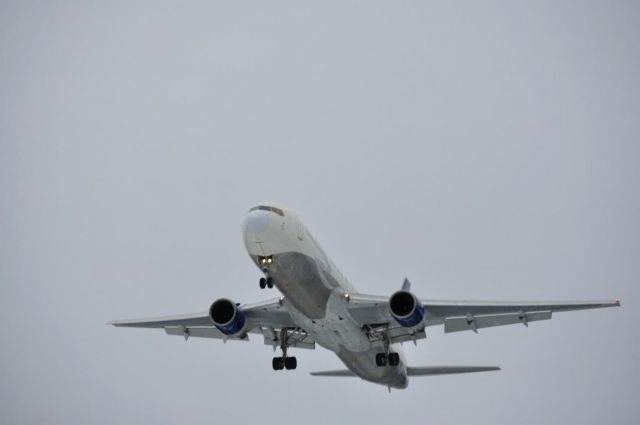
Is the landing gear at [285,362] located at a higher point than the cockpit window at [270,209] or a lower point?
lower

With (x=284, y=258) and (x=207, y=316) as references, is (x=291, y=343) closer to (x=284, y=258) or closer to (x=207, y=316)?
(x=207, y=316)

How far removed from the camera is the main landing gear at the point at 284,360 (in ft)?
135

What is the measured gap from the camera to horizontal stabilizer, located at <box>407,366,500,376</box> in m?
42.8

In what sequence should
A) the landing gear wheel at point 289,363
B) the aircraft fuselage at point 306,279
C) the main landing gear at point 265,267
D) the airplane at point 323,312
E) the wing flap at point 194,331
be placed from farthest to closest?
the wing flap at point 194,331 < the landing gear wheel at point 289,363 < the airplane at point 323,312 < the main landing gear at point 265,267 < the aircraft fuselage at point 306,279

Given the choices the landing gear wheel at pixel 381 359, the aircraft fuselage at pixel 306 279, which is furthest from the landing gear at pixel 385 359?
the aircraft fuselage at pixel 306 279

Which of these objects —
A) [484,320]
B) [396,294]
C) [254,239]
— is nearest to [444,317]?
[484,320]

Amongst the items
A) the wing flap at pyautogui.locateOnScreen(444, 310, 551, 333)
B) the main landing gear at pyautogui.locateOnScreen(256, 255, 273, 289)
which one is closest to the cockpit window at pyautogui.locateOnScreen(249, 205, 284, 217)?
the main landing gear at pyautogui.locateOnScreen(256, 255, 273, 289)

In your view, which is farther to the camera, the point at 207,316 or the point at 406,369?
the point at 406,369

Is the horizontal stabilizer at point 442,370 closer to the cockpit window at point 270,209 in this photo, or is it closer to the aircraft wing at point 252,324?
the aircraft wing at point 252,324

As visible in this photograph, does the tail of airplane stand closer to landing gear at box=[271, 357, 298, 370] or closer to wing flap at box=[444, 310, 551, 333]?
wing flap at box=[444, 310, 551, 333]

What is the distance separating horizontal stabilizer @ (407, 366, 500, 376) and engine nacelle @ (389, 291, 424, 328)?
24.6 feet

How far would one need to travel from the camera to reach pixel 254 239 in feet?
111

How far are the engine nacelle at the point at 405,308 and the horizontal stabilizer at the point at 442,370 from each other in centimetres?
750

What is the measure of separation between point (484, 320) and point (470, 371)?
4.21 metres
